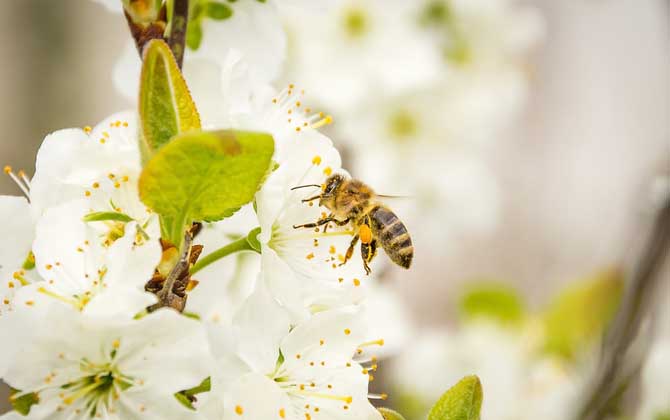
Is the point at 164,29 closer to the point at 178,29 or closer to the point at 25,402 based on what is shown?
the point at 178,29

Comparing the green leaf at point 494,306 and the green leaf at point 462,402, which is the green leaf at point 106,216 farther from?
the green leaf at point 494,306

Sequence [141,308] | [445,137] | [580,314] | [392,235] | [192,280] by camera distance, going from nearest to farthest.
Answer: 1. [141,308]
2. [192,280]
3. [392,235]
4. [580,314]
5. [445,137]

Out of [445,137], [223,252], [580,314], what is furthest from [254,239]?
[445,137]

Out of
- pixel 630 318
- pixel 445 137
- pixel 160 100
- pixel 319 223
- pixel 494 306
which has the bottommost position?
pixel 494 306

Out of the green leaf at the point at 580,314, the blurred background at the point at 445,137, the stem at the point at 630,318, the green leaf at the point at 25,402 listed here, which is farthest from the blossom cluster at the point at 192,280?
the green leaf at the point at 580,314

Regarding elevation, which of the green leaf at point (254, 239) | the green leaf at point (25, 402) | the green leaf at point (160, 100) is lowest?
the green leaf at point (25, 402)

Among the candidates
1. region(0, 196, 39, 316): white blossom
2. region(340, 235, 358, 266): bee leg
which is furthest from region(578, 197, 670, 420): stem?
region(0, 196, 39, 316): white blossom

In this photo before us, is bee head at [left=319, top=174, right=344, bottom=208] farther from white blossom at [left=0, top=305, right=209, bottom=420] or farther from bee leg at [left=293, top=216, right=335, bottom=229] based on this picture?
white blossom at [left=0, top=305, right=209, bottom=420]

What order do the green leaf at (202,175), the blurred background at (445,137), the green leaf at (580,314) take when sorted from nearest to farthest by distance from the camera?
the green leaf at (202,175) → the green leaf at (580,314) → the blurred background at (445,137)
